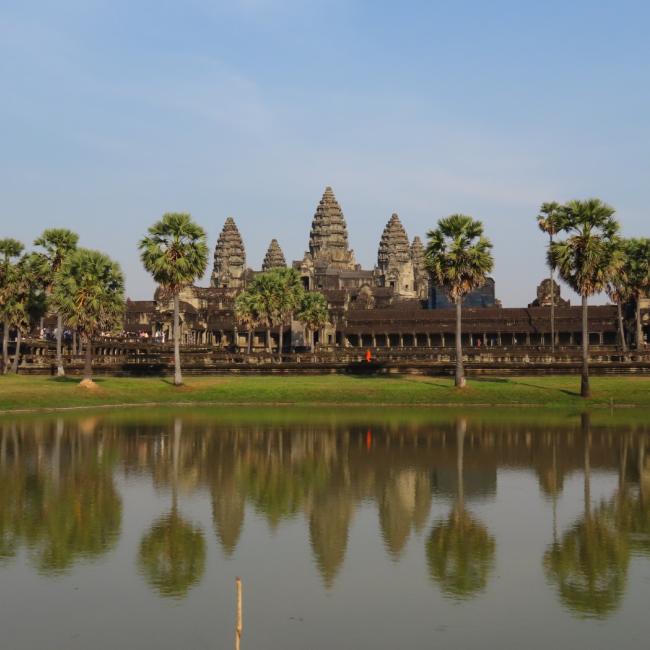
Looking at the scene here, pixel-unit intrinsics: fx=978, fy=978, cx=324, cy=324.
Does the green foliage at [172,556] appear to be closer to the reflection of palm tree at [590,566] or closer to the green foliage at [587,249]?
the reflection of palm tree at [590,566]

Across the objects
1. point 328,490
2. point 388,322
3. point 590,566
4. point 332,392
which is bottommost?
point 590,566

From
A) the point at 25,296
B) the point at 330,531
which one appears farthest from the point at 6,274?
the point at 330,531

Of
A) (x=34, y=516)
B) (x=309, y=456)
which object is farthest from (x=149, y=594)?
(x=309, y=456)

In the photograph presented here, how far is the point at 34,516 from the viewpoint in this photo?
76.9ft

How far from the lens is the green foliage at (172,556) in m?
17.5

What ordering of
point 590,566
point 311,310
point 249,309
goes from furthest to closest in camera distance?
point 311,310 → point 249,309 → point 590,566

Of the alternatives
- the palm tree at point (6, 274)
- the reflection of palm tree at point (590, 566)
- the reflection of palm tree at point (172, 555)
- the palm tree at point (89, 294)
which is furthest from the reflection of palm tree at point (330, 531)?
the palm tree at point (6, 274)

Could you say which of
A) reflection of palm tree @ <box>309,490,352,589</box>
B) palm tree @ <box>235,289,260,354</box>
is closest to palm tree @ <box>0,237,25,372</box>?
palm tree @ <box>235,289,260,354</box>

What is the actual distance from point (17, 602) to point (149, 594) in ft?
7.08

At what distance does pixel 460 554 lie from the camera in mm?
19672

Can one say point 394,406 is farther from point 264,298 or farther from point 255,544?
point 255,544

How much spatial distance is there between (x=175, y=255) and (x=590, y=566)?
52.6 m

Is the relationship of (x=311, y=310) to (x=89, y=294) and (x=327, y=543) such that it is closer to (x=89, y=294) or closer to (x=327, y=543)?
(x=89, y=294)

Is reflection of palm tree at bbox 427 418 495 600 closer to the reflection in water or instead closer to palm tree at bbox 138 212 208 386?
the reflection in water
